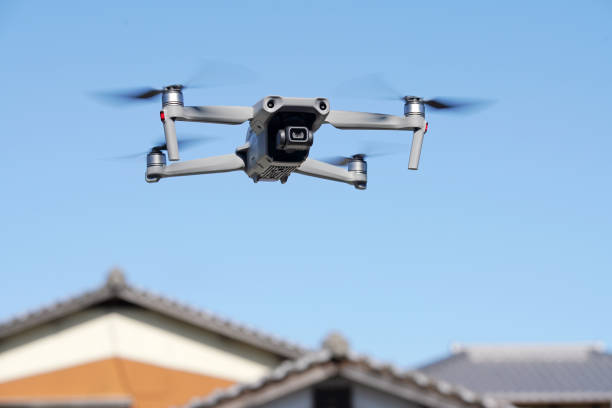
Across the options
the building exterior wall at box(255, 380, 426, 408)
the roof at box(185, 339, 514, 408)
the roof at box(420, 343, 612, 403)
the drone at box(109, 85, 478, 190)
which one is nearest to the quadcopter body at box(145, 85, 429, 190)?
the drone at box(109, 85, 478, 190)

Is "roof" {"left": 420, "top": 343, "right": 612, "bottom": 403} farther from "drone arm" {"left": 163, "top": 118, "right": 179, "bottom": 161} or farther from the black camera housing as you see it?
"drone arm" {"left": 163, "top": 118, "right": 179, "bottom": 161}

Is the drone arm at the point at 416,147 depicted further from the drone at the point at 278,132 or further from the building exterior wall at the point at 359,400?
the building exterior wall at the point at 359,400

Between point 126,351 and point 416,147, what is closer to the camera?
point 126,351

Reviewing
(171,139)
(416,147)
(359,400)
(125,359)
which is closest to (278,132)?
(171,139)

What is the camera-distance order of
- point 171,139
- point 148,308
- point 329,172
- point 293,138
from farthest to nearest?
1. point 329,172
2. point 171,139
3. point 293,138
4. point 148,308

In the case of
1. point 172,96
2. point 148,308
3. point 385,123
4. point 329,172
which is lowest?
point 148,308

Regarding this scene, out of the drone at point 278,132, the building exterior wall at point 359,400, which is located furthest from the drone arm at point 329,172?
the building exterior wall at point 359,400

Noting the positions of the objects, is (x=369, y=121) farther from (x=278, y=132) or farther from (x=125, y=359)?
(x=125, y=359)

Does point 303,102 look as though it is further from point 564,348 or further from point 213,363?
point 564,348
